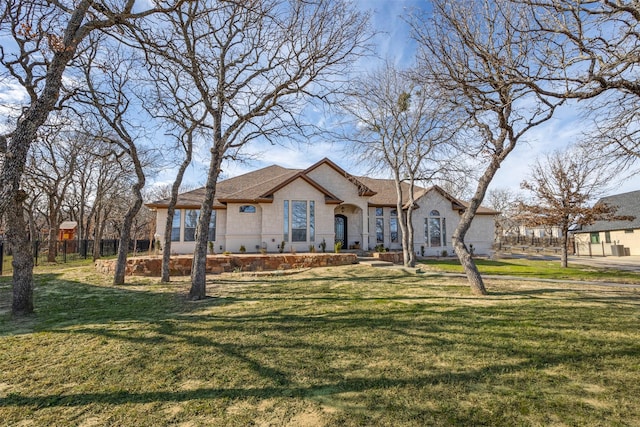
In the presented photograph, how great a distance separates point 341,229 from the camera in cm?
2045

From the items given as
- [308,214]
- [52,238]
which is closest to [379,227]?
[308,214]

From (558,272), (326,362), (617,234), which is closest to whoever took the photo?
(326,362)

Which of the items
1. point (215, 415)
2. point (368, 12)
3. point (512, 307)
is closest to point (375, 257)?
point (512, 307)

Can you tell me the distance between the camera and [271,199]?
16.8 metres

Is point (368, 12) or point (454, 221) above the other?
point (368, 12)

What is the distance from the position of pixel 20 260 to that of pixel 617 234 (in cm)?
4400

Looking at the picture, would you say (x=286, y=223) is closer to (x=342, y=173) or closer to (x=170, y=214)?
(x=342, y=173)

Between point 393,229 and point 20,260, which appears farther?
point 393,229

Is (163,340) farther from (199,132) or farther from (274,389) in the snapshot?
(199,132)

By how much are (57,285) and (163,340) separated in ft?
28.8

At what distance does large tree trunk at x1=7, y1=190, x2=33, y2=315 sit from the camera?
6367 millimetres

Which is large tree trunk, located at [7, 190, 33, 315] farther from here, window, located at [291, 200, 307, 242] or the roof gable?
the roof gable

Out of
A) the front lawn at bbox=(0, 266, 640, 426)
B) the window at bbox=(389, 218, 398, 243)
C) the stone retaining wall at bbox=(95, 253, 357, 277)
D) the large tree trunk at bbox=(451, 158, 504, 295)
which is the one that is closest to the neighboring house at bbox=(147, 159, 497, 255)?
the window at bbox=(389, 218, 398, 243)

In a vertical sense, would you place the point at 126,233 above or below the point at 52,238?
above
